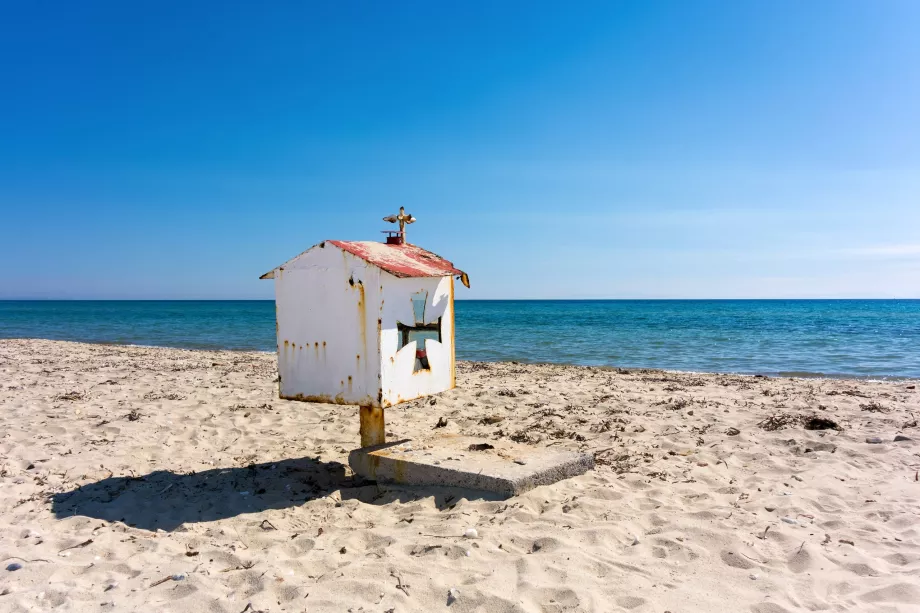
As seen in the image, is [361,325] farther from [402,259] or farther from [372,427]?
[372,427]

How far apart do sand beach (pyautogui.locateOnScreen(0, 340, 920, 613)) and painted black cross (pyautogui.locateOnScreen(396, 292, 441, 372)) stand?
1025mm

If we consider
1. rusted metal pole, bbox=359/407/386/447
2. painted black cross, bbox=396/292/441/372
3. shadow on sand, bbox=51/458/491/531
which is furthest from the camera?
rusted metal pole, bbox=359/407/386/447

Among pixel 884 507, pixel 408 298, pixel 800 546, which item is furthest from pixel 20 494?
pixel 884 507

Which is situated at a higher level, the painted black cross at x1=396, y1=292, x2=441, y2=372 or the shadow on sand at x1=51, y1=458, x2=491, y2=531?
the painted black cross at x1=396, y1=292, x2=441, y2=372

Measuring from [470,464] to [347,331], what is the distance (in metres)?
1.40

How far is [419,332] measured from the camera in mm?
4742

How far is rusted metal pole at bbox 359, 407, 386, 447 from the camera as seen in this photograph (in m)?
5.07

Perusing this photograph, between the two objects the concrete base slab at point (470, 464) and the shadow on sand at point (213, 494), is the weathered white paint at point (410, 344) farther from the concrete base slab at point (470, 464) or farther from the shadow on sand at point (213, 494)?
the shadow on sand at point (213, 494)

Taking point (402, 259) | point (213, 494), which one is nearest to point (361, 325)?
point (402, 259)

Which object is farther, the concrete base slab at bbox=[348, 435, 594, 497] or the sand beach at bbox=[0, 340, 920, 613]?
the concrete base slab at bbox=[348, 435, 594, 497]

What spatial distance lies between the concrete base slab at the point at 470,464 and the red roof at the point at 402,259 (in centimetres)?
146

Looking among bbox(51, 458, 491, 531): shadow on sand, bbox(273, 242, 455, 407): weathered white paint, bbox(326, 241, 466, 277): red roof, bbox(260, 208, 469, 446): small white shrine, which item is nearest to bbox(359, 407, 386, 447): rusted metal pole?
bbox(260, 208, 469, 446): small white shrine

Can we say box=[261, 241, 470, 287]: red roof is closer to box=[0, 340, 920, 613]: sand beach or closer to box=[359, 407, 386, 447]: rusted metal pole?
box=[359, 407, 386, 447]: rusted metal pole

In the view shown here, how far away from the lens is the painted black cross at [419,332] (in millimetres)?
4629
